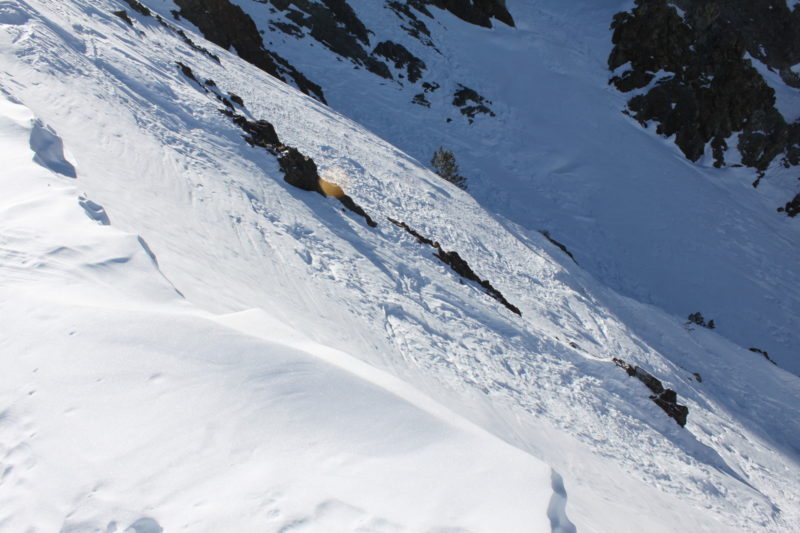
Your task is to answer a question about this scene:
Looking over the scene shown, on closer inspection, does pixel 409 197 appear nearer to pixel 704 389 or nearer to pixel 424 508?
pixel 704 389

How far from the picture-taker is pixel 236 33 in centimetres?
2477

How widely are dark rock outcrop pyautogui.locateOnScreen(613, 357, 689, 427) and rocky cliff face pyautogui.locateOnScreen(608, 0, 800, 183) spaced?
2905 centimetres

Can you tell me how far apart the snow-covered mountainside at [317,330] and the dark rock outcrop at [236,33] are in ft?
1.38

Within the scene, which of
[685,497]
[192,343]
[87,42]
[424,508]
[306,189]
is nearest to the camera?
[424,508]

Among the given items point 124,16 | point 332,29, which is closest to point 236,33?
point 332,29

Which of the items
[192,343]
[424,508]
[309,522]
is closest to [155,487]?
[309,522]

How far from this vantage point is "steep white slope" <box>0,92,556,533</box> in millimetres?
2479

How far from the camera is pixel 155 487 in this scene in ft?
8.35

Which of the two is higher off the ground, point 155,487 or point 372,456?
point 372,456

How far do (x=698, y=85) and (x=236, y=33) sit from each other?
3290 centimetres

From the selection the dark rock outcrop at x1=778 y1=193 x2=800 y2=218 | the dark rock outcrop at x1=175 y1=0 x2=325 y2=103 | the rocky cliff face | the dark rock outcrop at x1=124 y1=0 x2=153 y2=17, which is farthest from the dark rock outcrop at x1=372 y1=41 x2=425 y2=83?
the dark rock outcrop at x1=778 y1=193 x2=800 y2=218

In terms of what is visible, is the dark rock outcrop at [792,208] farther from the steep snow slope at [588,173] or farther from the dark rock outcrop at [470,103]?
the dark rock outcrop at [470,103]

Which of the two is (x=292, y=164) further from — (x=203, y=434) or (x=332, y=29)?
(x=332, y=29)

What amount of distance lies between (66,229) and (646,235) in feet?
83.4
